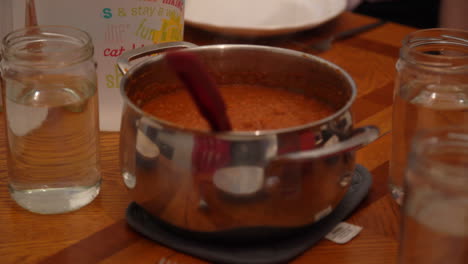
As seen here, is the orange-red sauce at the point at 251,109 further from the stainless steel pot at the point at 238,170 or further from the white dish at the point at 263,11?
the white dish at the point at 263,11

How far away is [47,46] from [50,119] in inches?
4.2

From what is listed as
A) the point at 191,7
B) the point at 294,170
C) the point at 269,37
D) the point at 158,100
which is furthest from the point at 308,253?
the point at 191,7

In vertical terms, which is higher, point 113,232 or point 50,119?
point 50,119

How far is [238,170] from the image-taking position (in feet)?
1.89

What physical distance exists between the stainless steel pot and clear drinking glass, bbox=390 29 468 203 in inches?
3.5

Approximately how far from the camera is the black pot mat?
0.62 metres

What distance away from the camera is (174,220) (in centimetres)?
63

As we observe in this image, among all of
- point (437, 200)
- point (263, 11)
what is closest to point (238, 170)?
point (437, 200)

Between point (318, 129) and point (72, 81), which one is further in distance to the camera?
point (72, 81)

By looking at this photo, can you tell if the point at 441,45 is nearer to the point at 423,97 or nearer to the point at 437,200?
the point at 423,97

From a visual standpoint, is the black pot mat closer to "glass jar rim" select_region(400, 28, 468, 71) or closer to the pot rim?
the pot rim

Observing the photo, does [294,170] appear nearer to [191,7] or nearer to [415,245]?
[415,245]

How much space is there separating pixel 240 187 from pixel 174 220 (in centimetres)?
9

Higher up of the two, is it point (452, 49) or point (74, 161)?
point (452, 49)
